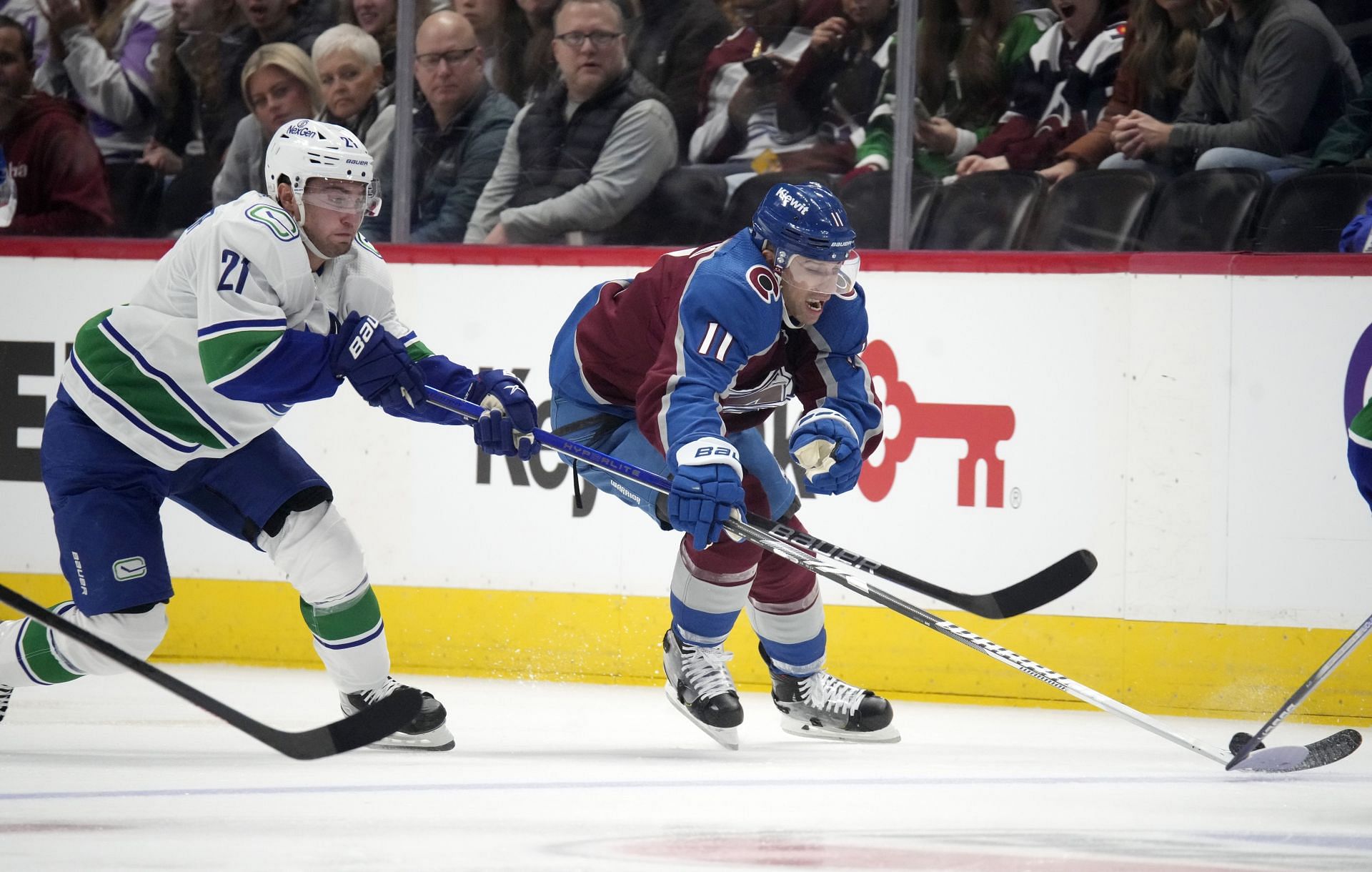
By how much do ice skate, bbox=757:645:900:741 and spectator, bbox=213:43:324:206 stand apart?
93.2 inches

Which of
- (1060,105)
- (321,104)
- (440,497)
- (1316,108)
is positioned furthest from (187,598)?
(1316,108)

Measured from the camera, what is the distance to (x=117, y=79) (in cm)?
499

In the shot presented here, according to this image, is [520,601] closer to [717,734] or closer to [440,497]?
[440,497]

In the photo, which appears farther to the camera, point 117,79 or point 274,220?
point 117,79

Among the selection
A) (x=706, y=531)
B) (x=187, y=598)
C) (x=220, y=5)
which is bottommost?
(x=187, y=598)

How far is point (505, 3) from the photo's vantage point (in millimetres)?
4680

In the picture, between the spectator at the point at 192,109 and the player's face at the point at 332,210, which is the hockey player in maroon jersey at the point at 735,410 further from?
the spectator at the point at 192,109

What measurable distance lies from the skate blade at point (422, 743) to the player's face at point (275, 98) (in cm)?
231

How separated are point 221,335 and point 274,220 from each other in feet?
0.79

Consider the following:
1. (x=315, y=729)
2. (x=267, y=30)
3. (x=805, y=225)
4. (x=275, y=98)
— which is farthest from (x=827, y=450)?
(x=267, y=30)

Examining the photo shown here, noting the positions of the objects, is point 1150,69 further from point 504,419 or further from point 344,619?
point 344,619

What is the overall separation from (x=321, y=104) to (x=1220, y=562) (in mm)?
2872

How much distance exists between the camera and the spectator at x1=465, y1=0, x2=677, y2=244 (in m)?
4.57

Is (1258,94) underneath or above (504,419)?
above
